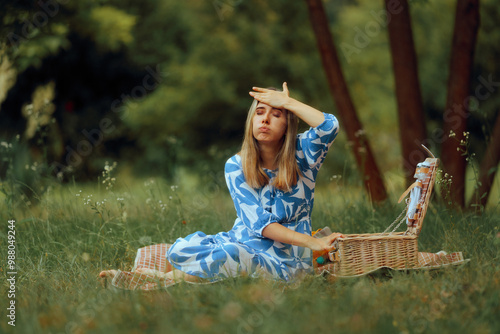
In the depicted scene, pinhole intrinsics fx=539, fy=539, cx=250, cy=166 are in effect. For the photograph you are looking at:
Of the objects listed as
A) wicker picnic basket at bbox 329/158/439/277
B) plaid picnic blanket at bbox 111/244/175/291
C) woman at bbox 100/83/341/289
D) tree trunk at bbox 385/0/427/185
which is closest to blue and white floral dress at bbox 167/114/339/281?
woman at bbox 100/83/341/289

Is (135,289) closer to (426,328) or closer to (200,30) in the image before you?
(426,328)

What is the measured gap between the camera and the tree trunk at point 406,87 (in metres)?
5.02

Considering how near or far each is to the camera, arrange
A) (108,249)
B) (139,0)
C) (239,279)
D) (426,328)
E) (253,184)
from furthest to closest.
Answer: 1. (139,0)
2. (108,249)
3. (253,184)
4. (239,279)
5. (426,328)

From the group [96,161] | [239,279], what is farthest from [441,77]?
[239,279]

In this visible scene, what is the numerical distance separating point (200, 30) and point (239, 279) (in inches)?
384

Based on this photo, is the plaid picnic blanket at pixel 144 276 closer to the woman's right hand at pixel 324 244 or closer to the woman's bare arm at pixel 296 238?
the woman's bare arm at pixel 296 238

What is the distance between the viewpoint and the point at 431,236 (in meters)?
3.89

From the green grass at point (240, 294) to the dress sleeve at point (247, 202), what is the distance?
404mm

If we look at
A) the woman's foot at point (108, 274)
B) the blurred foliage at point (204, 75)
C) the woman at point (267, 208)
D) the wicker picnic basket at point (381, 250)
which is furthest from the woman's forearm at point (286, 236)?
the blurred foliage at point (204, 75)

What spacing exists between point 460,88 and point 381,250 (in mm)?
2428

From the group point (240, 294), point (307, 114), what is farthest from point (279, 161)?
point (240, 294)

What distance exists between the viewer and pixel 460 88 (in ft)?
15.8

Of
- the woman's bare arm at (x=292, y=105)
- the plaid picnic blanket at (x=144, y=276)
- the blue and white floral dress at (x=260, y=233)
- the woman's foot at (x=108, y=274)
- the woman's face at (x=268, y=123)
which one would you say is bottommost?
the plaid picnic blanket at (x=144, y=276)

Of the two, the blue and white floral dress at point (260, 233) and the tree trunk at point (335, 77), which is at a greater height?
the tree trunk at point (335, 77)
